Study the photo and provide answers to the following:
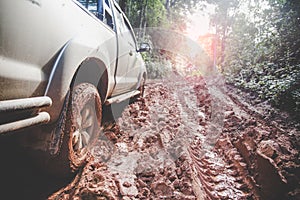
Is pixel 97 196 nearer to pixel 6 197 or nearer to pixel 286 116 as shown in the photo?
pixel 6 197

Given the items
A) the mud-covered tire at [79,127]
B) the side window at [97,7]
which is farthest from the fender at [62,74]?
the side window at [97,7]

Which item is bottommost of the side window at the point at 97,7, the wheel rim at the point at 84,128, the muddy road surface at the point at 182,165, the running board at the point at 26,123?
the muddy road surface at the point at 182,165

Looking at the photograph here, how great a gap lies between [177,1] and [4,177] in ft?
67.2

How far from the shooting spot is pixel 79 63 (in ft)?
4.70

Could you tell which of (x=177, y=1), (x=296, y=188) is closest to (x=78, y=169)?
(x=296, y=188)

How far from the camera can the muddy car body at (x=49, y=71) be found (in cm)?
95

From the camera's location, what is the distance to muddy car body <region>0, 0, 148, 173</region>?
95cm

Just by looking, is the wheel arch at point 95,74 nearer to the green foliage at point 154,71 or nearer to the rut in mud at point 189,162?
the rut in mud at point 189,162

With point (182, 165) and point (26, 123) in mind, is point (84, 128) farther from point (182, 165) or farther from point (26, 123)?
point (182, 165)

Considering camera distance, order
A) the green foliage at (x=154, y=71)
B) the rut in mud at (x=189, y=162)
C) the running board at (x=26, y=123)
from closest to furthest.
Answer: the running board at (x=26, y=123) < the rut in mud at (x=189, y=162) < the green foliage at (x=154, y=71)

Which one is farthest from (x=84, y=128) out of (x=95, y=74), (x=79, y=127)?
(x=95, y=74)

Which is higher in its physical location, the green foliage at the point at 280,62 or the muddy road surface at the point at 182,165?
the green foliage at the point at 280,62

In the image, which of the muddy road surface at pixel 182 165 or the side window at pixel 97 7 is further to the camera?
the side window at pixel 97 7

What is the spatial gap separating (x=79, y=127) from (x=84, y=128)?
0.19m
